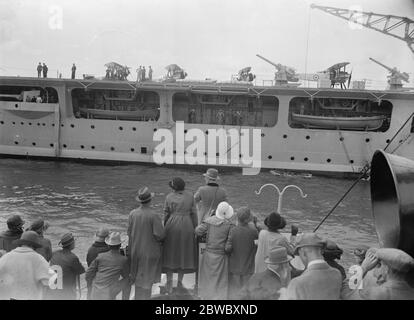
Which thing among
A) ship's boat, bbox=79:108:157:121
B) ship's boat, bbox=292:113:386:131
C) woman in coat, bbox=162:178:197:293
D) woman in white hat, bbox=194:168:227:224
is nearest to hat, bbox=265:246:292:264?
woman in coat, bbox=162:178:197:293

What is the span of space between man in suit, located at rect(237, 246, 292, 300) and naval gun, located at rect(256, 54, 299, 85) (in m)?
19.8

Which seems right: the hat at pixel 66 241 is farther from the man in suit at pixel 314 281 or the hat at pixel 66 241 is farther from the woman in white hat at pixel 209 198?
the man in suit at pixel 314 281

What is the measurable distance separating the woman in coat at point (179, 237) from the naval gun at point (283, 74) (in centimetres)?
1862

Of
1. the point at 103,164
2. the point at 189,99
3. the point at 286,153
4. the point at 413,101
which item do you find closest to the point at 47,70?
the point at 103,164

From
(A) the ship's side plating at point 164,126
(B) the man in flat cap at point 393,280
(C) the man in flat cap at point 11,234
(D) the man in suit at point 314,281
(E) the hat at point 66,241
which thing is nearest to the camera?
Answer: (B) the man in flat cap at point 393,280

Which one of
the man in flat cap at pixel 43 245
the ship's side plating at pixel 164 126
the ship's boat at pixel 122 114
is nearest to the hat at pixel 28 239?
the man in flat cap at pixel 43 245

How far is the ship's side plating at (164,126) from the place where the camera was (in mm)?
21047

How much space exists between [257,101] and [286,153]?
150 inches

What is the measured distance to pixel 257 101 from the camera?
2302 centimetres

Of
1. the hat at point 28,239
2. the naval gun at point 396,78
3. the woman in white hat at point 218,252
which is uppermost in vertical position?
the naval gun at point 396,78

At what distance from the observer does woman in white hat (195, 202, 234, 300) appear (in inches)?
177

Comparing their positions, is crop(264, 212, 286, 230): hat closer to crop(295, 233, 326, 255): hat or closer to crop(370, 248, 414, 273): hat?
crop(295, 233, 326, 255): hat

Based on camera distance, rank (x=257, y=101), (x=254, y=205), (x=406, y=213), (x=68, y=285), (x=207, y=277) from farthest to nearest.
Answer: (x=257, y=101) → (x=254, y=205) → (x=207, y=277) → (x=68, y=285) → (x=406, y=213)
